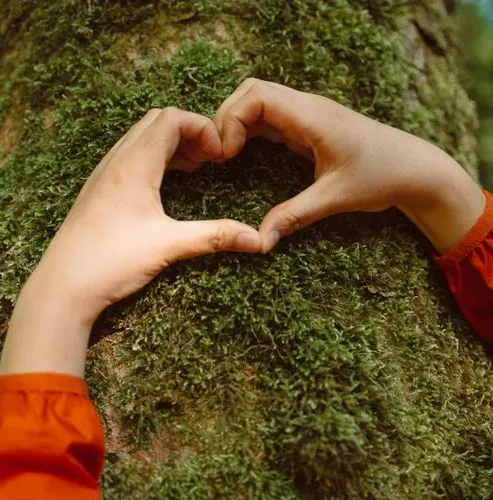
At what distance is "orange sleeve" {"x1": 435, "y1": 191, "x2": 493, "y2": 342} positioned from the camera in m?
1.43

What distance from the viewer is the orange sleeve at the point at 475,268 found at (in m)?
1.43

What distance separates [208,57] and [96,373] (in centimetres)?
80

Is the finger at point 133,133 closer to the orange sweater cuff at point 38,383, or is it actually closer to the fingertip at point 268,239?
the fingertip at point 268,239

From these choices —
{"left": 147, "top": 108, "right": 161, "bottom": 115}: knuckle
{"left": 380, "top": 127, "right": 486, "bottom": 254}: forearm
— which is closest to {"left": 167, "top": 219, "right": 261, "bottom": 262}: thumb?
{"left": 147, "top": 108, "right": 161, "bottom": 115}: knuckle

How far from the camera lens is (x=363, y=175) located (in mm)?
1351

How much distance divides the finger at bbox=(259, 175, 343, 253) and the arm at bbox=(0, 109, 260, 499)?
36 mm

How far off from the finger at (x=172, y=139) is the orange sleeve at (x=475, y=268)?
2.04 feet

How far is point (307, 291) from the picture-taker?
130 cm

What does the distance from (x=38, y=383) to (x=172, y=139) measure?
22.2 inches

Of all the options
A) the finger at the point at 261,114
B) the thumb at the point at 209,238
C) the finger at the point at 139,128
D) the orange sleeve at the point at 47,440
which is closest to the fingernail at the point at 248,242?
the thumb at the point at 209,238

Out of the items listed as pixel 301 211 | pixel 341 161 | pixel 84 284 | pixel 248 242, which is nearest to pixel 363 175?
pixel 341 161

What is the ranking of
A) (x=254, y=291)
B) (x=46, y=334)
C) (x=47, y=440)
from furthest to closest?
(x=254, y=291), (x=46, y=334), (x=47, y=440)

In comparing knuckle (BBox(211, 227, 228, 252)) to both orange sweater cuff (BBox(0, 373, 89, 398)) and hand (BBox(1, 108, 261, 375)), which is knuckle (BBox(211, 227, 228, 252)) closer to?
hand (BBox(1, 108, 261, 375))

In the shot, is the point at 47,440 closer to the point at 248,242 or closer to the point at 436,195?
the point at 248,242
